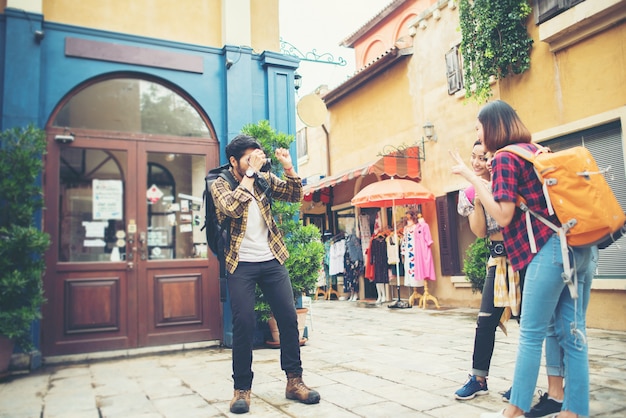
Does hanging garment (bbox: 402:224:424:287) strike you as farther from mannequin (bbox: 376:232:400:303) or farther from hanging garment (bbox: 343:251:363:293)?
hanging garment (bbox: 343:251:363:293)

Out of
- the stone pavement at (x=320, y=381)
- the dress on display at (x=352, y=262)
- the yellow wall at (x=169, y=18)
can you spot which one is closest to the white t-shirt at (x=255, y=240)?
the stone pavement at (x=320, y=381)

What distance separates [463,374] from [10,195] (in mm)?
4489

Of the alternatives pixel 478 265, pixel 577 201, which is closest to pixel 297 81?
pixel 478 265

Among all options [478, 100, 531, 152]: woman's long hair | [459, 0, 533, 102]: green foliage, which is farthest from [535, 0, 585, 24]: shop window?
[478, 100, 531, 152]: woman's long hair

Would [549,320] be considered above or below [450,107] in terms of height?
below

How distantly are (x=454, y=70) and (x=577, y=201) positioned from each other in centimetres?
834

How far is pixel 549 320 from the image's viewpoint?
8.14ft

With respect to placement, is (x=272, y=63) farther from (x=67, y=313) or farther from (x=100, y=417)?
(x=100, y=417)

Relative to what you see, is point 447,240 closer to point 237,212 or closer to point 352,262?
point 352,262

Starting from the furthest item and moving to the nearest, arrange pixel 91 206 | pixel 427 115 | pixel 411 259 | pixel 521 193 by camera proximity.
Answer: pixel 427 115, pixel 411 259, pixel 91 206, pixel 521 193

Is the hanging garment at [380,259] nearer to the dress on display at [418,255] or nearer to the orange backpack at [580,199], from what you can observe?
the dress on display at [418,255]

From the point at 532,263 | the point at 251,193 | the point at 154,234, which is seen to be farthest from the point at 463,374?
the point at 154,234

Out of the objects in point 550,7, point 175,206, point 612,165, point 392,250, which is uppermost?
point 550,7

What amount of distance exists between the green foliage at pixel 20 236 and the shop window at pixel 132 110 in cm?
77
